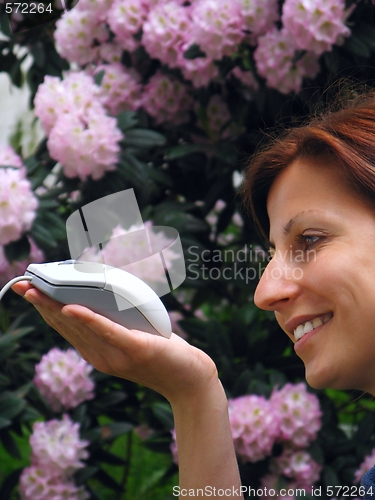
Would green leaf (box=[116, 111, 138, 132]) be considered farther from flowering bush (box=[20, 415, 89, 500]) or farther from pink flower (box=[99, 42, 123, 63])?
flowering bush (box=[20, 415, 89, 500])

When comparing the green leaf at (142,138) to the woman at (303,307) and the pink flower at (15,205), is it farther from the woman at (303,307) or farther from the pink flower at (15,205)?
the woman at (303,307)

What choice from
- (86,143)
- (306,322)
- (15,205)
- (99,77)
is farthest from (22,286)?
(99,77)

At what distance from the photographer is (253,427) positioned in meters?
1.52

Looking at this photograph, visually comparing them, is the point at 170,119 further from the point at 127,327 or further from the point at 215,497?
the point at 215,497

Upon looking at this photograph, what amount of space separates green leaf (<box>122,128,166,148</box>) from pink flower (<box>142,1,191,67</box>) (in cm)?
22

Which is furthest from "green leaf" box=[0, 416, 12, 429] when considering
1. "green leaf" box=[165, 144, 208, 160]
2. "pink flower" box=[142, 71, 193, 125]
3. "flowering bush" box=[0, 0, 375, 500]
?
"pink flower" box=[142, 71, 193, 125]

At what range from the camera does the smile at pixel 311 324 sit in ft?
3.32

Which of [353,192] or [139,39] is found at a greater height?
[353,192]

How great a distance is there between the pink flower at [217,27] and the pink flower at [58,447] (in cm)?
103

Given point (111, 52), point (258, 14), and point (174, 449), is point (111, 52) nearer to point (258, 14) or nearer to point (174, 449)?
point (258, 14)

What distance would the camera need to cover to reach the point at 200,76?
1.79m

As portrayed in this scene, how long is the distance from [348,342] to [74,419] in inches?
35.9

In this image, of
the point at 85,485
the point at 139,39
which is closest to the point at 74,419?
the point at 85,485

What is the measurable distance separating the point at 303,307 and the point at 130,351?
0.29m
